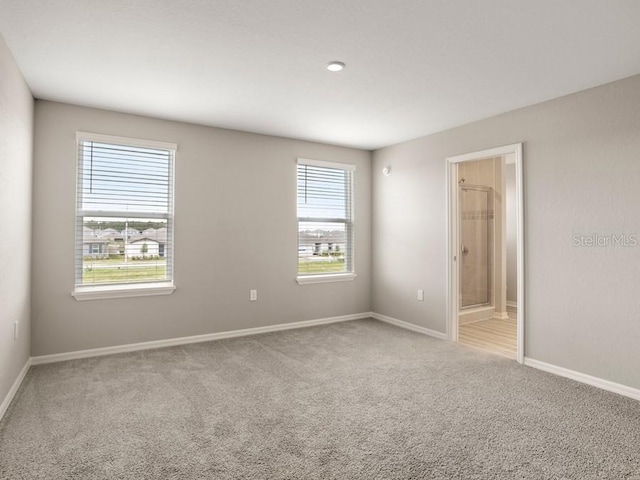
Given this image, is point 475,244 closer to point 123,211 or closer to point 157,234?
point 157,234

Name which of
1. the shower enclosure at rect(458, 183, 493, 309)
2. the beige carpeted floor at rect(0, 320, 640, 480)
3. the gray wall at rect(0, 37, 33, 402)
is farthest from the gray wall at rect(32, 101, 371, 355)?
the shower enclosure at rect(458, 183, 493, 309)

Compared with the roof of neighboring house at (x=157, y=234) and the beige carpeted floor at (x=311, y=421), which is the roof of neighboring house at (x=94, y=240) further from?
the beige carpeted floor at (x=311, y=421)

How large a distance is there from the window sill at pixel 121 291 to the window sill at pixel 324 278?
161 centimetres

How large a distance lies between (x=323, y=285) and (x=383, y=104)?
2.53 meters

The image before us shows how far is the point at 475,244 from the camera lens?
4.71m

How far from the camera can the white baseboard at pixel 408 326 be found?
14.9 ft

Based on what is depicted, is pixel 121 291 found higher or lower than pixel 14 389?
higher

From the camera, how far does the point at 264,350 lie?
3984 mm

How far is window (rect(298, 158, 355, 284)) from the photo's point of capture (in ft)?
16.7

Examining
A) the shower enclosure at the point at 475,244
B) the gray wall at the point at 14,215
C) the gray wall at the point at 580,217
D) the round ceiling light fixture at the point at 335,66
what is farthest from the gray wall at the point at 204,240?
the gray wall at the point at 580,217

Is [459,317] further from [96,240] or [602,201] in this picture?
[96,240]

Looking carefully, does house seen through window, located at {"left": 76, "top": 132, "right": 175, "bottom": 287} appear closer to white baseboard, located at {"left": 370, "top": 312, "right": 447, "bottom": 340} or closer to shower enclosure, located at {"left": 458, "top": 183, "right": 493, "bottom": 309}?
white baseboard, located at {"left": 370, "top": 312, "right": 447, "bottom": 340}

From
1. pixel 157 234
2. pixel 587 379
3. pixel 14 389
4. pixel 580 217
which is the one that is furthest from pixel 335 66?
pixel 14 389

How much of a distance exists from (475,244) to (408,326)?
1.34m
